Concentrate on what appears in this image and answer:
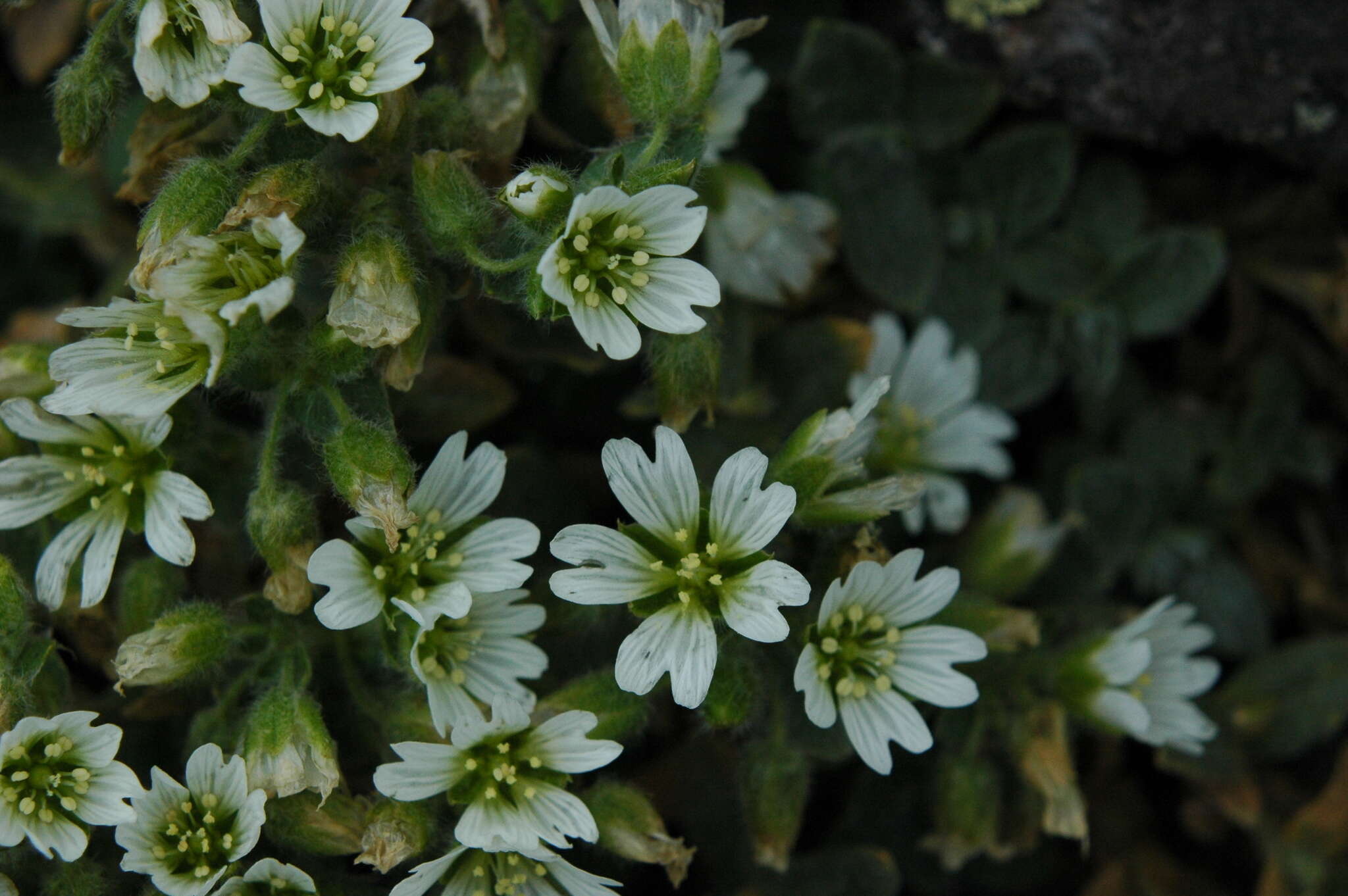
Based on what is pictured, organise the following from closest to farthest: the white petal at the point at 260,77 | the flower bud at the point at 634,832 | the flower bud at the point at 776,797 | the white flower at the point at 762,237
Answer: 1. the white petal at the point at 260,77
2. the flower bud at the point at 634,832
3. the flower bud at the point at 776,797
4. the white flower at the point at 762,237

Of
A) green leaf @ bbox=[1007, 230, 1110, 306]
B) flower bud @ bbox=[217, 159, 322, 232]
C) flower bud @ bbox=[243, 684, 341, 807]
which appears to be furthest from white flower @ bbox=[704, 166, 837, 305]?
flower bud @ bbox=[243, 684, 341, 807]

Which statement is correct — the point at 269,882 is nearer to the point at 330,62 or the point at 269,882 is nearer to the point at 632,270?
the point at 632,270

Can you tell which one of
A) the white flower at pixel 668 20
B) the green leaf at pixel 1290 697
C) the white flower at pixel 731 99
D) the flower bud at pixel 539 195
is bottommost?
the green leaf at pixel 1290 697

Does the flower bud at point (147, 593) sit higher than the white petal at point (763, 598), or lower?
lower

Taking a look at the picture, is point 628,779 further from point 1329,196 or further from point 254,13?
point 1329,196

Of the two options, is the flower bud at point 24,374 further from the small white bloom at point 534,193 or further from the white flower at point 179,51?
the small white bloom at point 534,193

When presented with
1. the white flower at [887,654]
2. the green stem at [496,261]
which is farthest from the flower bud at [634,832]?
the green stem at [496,261]

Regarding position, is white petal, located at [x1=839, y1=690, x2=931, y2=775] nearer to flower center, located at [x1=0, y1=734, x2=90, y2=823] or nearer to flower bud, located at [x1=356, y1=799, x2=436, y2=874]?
flower bud, located at [x1=356, y1=799, x2=436, y2=874]
